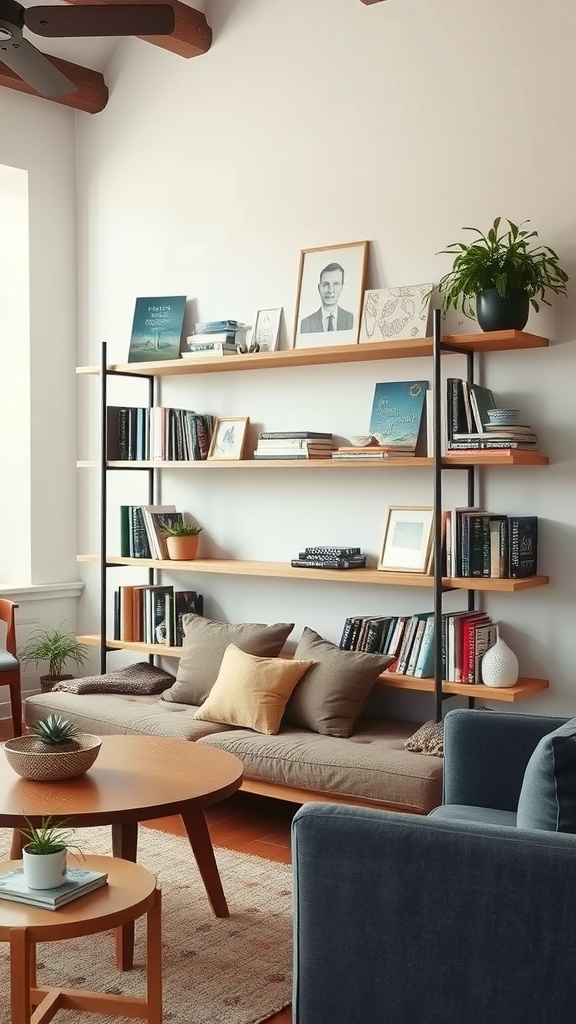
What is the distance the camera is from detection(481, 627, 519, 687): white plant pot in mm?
3939

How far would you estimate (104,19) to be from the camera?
3.06m

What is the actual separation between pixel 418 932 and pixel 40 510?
4.06 meters

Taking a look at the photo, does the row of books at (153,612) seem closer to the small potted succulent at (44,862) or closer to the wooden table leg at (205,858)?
the wooden table leg at (205,858)

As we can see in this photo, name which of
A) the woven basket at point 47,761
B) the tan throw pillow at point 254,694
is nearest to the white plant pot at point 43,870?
the woven basket at point 47,761

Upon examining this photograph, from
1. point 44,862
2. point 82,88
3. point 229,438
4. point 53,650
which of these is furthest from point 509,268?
point 53,650

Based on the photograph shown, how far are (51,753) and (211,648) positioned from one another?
1.70 metres

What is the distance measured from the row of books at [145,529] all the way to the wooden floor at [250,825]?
1227mm

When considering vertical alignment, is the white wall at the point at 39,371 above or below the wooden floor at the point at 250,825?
above

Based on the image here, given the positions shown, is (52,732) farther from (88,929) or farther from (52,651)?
(52,651)

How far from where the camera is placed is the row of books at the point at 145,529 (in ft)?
16.8

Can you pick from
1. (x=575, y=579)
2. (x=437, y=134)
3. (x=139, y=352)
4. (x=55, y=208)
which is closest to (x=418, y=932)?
(x=575, y=579)

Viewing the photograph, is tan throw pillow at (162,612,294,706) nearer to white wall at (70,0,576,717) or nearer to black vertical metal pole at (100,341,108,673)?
white wall at (70,0,576,717)

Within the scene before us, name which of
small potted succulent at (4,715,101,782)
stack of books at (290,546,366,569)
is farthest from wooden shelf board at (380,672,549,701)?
small potted succulent at (4,715,101,782)

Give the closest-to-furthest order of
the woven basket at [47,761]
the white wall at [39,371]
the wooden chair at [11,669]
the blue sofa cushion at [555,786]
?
1. the blue sofa cushion at [555,786]
2. the woven basket at [47,761]
3. the wooden chair at [11,669]
4. the white wall at [39,371]
